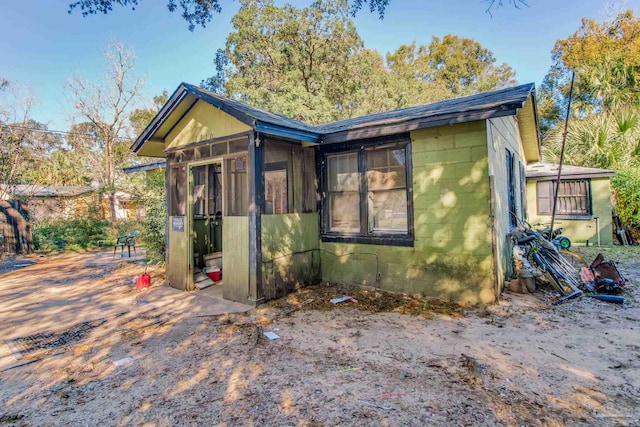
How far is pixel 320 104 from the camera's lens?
17.6 m

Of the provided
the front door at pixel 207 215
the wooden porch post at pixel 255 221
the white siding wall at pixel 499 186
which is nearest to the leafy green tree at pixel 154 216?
the front door at pixel 207 215

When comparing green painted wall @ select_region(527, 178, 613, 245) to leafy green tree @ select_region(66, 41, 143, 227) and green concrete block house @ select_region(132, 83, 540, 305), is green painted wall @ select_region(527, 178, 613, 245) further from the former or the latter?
leafy green tree @ select_region(66, 41, 143, 227)

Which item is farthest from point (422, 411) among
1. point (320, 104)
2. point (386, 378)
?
point (320, 104)

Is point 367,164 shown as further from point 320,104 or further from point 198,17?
point 320,104

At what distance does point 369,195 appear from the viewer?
5.86m

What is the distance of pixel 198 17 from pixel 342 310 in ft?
14.9

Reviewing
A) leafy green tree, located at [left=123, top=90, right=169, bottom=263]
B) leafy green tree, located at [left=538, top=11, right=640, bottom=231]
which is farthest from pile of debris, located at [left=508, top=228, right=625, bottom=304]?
leafy green tree, located at [left=538, top=11, right=640, bottom=231]

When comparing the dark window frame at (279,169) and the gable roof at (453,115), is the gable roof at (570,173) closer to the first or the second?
the gable roof at (453,115)

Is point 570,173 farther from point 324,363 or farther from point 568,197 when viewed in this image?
point 324,363

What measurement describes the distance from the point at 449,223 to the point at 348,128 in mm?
2346

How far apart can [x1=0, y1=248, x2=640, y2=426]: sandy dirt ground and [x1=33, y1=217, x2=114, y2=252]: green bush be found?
869 cm

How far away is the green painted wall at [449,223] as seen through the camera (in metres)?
4.82

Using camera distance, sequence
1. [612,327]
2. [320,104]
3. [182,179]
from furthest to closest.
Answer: [320,104] < [182,179] < [612,327]

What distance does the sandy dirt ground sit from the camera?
8.03ft
